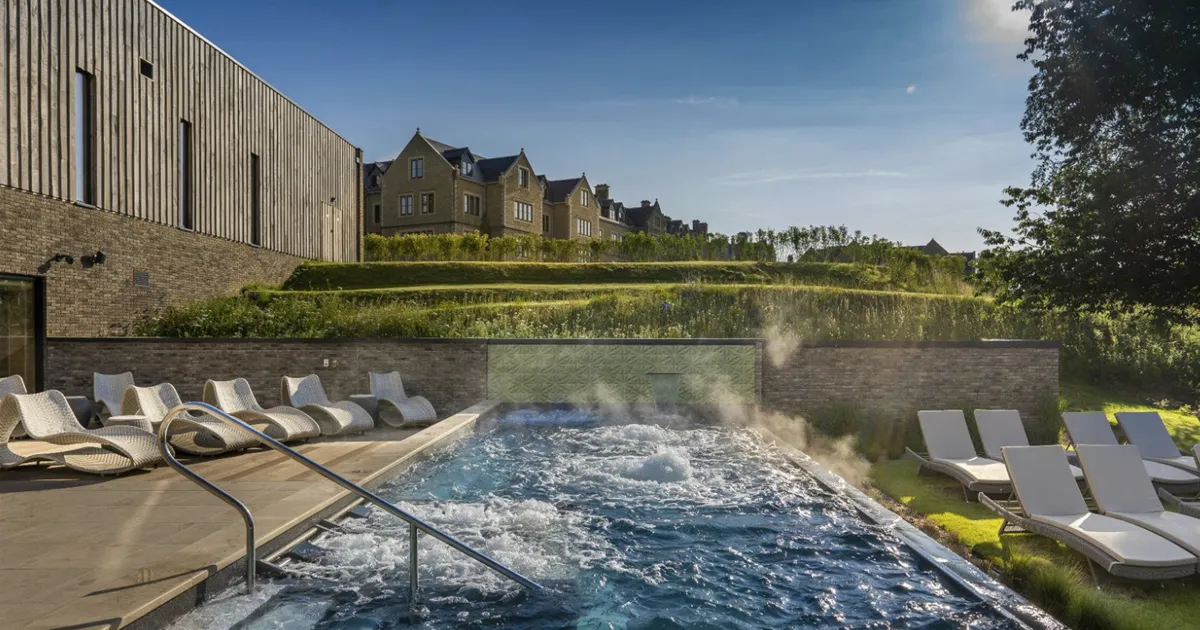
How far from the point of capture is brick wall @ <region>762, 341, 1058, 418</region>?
41.3 feet

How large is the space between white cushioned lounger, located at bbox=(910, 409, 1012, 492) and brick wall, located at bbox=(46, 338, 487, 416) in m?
7.63

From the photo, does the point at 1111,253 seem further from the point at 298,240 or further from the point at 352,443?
the point at 298,240

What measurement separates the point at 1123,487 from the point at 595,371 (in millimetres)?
8445

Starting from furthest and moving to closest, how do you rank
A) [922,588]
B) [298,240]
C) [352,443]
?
1. [298,240]
2. [352,443]
3. [922,588]

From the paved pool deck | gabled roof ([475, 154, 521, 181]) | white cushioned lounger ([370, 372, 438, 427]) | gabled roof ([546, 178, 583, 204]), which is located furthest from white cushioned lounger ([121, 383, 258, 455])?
gabled roof ([546, 178, 583, 204])

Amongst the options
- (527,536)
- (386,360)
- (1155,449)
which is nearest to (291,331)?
(386,360)

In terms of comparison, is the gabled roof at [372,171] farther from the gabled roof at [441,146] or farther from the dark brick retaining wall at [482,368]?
the dark brick retaining wall at [482,368]

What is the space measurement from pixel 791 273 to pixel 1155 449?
18.3 metres

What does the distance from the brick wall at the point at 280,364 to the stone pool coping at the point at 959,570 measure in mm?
7836

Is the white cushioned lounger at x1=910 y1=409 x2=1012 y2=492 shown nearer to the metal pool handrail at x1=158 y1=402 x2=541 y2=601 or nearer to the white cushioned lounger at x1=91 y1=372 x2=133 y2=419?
the metal pool handrail at x1=158 y1=402 x2=541 y2=601

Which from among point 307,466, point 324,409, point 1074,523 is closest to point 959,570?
point 1074,523

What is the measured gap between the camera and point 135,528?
16.3 ft

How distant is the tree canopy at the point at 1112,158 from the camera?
12.2 metres

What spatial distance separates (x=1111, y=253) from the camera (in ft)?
42.5
